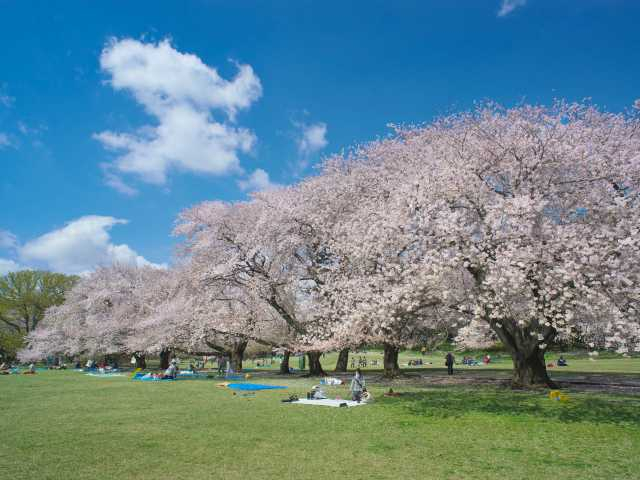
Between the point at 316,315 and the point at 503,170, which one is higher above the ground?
the point at 503,170

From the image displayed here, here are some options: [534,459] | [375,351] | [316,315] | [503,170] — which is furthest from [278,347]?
[375,351]

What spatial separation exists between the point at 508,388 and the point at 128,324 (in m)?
37.5

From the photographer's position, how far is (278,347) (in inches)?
1393

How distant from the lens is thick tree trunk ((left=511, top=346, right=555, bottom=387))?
21859 mm

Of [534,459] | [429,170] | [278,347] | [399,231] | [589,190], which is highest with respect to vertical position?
[429,170]

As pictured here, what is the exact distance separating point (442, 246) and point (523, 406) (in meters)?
6.34

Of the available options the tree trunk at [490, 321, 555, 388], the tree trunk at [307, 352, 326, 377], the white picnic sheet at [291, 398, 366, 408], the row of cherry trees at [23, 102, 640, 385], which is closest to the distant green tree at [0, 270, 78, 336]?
the row of cherry trees at [23, 102, 640, 385]

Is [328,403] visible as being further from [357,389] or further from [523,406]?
[523,406]

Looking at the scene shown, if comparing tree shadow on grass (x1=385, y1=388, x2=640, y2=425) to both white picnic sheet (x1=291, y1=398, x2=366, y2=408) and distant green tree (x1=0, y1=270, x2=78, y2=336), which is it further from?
distant green tree (x1=0, y1=270, x2=78, y2=336)

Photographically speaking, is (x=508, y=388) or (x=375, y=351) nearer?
(x=508, y=388)

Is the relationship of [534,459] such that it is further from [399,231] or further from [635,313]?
[399,231]

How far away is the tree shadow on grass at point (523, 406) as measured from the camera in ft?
47.6

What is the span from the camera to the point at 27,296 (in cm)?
6506

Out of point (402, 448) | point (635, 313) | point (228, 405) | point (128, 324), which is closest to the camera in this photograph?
point (402, 448)
